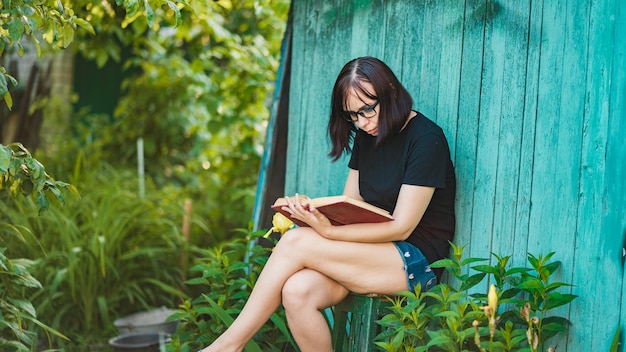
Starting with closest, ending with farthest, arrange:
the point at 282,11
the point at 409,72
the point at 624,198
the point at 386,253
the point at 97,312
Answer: the point at 624,198 < the point at 386,253 < the point at 409,72 < the point at 97,312 < the point at 282,11

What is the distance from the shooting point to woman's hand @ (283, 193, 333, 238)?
321cm

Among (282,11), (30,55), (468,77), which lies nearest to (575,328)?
(468,77)

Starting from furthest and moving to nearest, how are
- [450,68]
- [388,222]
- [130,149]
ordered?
[130,149]
[450,68]
[388,222]

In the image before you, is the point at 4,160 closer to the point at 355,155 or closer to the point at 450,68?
the point at 355,155

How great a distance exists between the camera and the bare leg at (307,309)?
3201mm

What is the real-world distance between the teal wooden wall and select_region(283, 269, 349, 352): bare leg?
0.69m

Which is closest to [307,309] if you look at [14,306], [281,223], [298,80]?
[281,223]

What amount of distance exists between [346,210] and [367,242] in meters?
0.23

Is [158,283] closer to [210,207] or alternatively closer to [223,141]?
[210,207]

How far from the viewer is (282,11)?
5.66 meters

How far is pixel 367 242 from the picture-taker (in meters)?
3.26

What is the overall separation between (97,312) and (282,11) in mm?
2451

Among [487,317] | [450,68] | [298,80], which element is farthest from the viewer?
[298,80]

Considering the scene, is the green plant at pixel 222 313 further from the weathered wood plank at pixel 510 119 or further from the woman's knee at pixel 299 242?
the weathered wood plank at pixel 510 119
